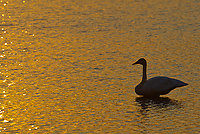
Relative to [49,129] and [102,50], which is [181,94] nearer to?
[49,129]

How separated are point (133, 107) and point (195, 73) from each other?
5128mm

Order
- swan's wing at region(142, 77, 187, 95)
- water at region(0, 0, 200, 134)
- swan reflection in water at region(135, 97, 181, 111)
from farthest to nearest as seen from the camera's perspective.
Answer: swan's wing at region(142, 77, 187, 95) → swan reflection in water at region(135, 97, 181, 111) → water at region(0, 0, 200, 134)

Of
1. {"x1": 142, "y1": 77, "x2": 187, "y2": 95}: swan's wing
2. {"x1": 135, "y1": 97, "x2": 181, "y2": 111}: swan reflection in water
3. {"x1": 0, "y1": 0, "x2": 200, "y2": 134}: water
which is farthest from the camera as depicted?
{"x1": 142, "y1": 77, "x2": 187, "y2": 95}: swan's wing

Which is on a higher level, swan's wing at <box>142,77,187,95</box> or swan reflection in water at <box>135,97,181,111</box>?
swan's wing at <box>142,77,187,95</box>

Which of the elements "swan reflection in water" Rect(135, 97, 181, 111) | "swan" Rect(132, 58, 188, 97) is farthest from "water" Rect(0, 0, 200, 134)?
"swan" Rect(132, 58, 188, 97)

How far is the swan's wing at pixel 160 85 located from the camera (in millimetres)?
18703

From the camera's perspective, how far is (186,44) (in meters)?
28.6

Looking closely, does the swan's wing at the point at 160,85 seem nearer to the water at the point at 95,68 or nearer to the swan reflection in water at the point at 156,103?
the swan reflection in water at the point at 156,103

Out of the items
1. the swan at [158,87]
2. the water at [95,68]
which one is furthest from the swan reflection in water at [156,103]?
the swan at [158,87]

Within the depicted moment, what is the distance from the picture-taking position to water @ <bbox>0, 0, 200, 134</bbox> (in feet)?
52.3

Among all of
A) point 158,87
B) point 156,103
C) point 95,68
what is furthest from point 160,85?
point 95,68

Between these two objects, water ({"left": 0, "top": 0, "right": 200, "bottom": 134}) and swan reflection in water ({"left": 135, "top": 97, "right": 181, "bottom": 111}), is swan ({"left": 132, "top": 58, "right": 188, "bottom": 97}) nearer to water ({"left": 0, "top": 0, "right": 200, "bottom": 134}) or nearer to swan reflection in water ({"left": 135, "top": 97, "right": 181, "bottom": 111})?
swan reflection in water ({"left": 135, "top": 97, "right": 181, "bottom": 111})

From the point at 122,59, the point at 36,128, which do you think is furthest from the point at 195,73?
the point at 36,128

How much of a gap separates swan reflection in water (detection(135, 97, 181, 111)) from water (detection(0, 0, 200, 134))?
3 centimetres
